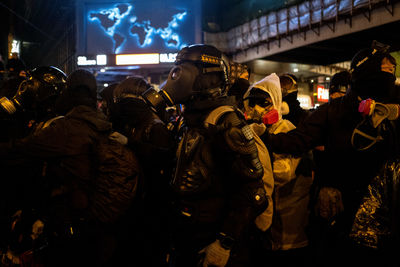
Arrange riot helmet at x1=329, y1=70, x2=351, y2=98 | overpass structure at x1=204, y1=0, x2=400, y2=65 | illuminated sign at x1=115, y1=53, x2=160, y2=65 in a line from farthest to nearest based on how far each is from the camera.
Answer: illuminated sign at x1=115, y1=53, x2=160, y2=65, overpass structure at x1=204, y1=0, x2=400, y2=65, riot helmet at x1=329, y1=70, x2=351, y2=98

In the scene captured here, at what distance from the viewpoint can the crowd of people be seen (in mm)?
1696

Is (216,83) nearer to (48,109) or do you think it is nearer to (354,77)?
(354,77)

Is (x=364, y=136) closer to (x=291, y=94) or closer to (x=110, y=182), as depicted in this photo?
(x=291, y=94)

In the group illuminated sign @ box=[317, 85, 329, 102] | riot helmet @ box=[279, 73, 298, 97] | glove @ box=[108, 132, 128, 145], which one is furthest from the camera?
illuminated sign @ box=[317, 85, 329, 102]

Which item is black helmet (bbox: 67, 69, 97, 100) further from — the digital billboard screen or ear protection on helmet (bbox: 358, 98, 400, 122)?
the digital billboard screen

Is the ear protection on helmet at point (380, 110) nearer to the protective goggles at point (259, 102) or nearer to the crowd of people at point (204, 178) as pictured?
the crowd of people at point (204, 178)

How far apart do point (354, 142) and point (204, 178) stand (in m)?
1.45

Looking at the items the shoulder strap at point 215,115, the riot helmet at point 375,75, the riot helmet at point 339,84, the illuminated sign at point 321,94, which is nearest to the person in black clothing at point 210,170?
the shoulder strap at point 215,115

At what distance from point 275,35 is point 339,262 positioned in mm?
11268

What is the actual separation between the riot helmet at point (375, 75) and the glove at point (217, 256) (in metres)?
1.83

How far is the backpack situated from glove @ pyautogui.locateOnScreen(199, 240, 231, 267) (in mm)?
859

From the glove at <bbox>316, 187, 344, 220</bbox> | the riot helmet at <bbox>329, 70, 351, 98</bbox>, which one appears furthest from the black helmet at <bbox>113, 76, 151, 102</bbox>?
the riot helmet at <bbox>329, 70, 351, 98</bbox>

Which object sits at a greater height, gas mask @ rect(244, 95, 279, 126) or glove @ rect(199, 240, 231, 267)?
gas mask @ rect(244, 95, 279, 126)

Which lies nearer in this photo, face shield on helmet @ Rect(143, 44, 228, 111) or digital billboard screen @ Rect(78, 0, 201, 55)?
face shield on helmet @ Rect(143, 44, 228, 111)
